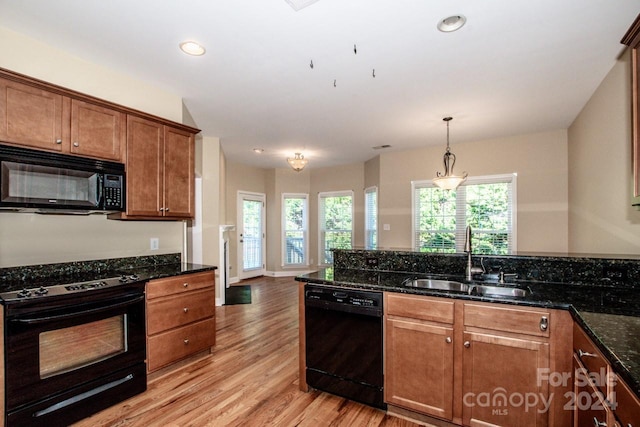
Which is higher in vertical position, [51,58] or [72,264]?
[51,58]

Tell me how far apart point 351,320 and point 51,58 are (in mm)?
3036

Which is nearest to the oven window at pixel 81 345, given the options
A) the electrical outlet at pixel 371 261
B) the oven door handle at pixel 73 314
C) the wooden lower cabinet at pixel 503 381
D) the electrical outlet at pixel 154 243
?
the oven door handle at pixel 73 314

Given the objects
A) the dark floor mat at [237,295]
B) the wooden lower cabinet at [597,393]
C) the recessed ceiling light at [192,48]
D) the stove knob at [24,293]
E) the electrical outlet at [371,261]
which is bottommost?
the dark floor mat at [237,295]

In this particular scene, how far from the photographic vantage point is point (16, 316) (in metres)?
1.82

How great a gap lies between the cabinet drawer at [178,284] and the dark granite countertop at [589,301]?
1.12 meters

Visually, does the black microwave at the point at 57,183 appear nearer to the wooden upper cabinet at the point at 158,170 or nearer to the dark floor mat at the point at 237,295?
the wooden upper cabinet at the point at 158,170

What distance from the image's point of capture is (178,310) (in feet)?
8.96

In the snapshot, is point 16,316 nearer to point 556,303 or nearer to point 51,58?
point 51,58

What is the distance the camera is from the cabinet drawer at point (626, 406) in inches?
35.9

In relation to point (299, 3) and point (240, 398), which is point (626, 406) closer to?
point (240, 398)

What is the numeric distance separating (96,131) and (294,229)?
18.1 ft

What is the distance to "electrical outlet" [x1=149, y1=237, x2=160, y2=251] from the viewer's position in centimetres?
316

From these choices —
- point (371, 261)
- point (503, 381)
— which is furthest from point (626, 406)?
point (371, 261)

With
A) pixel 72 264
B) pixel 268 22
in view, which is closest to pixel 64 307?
pixel 72 264
